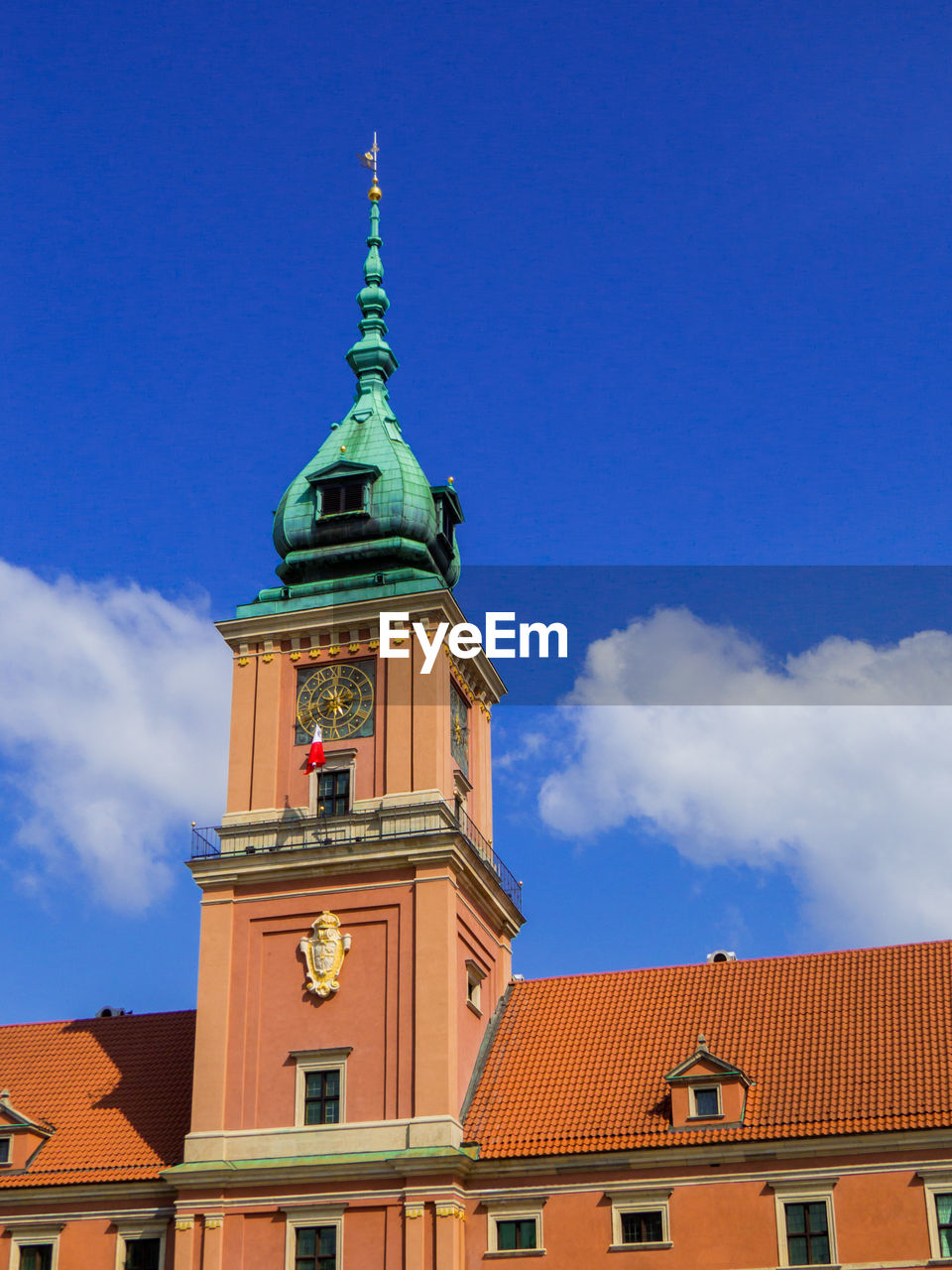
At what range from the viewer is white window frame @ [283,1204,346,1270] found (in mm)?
33031

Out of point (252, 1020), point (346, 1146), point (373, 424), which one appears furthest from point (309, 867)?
point (373, 424)

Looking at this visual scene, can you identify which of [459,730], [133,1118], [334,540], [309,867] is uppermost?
[334,540]

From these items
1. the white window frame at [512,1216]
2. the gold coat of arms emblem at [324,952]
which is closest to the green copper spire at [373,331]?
the gold coat of arms emblem at [324,952]

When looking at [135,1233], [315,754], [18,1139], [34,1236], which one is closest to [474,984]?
[315,754]

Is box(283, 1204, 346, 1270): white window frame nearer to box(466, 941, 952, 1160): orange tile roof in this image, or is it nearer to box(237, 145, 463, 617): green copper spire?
box(466, 941, 952, 1160): orange tile roof

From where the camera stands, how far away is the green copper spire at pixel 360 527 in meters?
39.3

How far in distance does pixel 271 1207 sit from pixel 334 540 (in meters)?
15.1

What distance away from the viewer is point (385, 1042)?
3444 centimetres

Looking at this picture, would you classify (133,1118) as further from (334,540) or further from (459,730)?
(334,540)

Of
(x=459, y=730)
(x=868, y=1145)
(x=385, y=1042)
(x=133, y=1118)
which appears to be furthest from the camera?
(x=459, y=730)

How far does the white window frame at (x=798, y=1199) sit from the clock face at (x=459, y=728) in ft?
38.9

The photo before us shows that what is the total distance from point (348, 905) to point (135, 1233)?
7.84 m

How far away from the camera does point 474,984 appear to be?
37125 millimetres

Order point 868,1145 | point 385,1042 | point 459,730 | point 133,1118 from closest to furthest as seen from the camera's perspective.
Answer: point 868,1145, point 385,1042, point 133,1118, point 459,730
